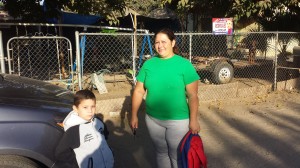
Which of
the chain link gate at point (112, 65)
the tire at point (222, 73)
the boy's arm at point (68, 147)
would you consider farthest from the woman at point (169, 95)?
the tire at point (222, 73)

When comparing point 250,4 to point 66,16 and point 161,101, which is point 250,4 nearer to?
point 161,101

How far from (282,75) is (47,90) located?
9268mm

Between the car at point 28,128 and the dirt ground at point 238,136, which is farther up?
the car at point 28,128

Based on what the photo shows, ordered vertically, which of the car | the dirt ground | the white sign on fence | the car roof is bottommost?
the dirt ground

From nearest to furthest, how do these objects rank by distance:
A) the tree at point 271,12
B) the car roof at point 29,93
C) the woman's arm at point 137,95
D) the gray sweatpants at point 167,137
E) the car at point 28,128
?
the car at point 28,128 → the car roof at point 29,93 → the gray sweatpants at point 167,137 → the woman's arm at point 137,95 → the tree at point 271,12

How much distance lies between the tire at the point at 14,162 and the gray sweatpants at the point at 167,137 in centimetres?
121

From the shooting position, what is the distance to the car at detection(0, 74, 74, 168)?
2.66 meters

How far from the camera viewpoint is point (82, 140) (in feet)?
9.15

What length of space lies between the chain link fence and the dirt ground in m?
0.71

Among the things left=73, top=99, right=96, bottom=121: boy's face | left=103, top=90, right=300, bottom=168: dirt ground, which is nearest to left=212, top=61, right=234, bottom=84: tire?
left=103, top=90, right=300, bottom=168: dirt ground

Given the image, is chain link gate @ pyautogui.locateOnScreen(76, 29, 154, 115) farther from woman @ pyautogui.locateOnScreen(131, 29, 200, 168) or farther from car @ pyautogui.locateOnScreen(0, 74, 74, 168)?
car @ pyautogui.locateOnScreen(0, 74, 74, 168)

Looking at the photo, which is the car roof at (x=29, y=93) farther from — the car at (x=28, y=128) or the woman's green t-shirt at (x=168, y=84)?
the woman's green t-shirt at (x=168, y=84)

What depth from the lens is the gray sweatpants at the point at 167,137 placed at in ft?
10.9

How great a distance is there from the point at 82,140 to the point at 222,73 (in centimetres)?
735
